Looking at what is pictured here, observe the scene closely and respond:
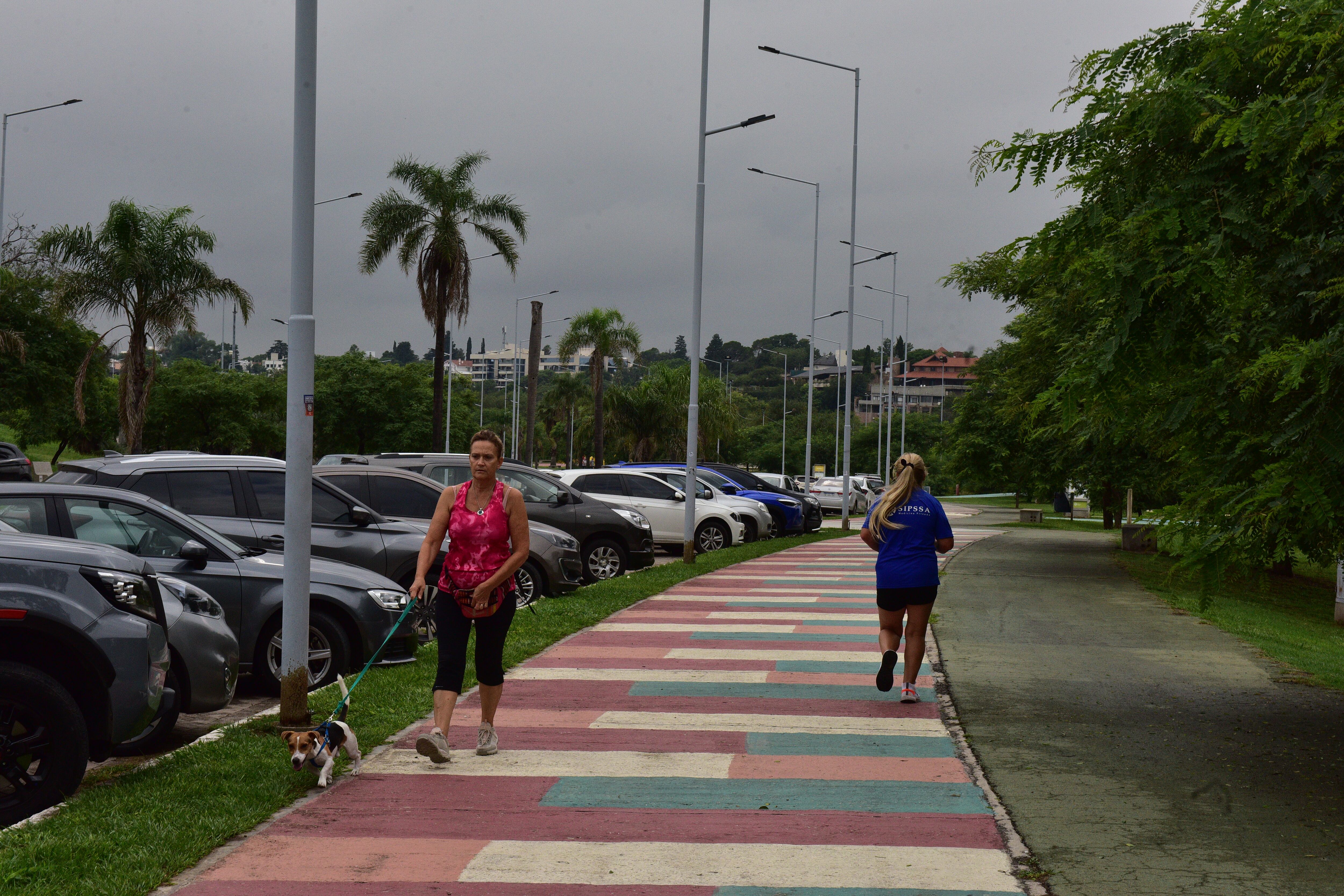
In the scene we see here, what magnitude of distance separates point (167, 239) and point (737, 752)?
32.8m

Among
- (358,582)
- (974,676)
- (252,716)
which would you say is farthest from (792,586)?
(252,716)

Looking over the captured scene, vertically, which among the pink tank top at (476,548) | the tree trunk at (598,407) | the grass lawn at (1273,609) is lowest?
the grass lawn at (1273,609)

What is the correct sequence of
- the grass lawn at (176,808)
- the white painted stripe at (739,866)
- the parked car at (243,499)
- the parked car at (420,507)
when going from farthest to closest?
the parked car at (420,507)
the parked car at (243,499)
the white painted stripe at (739,866)
the grass lawn at (176,808)

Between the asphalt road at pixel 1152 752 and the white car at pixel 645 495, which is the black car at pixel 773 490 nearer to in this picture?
the white car at pixel 645 495

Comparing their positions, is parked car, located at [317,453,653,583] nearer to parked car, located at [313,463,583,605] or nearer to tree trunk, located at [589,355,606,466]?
parked car, located at [313,463,583,605]

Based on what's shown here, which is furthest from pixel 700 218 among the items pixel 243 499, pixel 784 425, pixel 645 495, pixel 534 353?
pixel 784 425

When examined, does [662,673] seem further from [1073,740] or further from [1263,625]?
[1263,625]

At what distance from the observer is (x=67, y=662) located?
19.9ft

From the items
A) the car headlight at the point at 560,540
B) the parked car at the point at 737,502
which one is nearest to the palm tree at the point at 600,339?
the parked car at the point at 737,502

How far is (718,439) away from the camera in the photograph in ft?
221

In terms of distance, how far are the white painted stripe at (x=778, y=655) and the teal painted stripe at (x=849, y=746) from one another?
10.0ft

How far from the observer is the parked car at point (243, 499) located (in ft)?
34.8

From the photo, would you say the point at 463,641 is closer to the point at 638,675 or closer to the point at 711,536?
the point at 638,675

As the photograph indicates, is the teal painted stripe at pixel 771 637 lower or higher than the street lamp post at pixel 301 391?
lower
